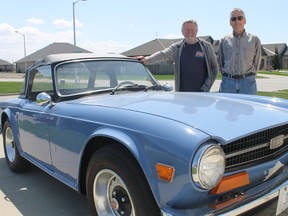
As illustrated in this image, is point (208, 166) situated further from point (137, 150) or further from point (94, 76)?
point (94, 76)

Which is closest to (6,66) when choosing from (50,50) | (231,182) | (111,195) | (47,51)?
(47,51)

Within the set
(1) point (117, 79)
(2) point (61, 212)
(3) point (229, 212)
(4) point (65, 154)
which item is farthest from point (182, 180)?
(1) point (117, 79)

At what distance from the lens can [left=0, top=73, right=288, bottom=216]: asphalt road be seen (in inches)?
138

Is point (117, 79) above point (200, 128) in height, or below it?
above

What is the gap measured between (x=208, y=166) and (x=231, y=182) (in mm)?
238

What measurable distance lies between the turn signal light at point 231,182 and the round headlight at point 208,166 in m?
0.06

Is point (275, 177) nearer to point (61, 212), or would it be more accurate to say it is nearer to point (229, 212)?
point (229, 212)

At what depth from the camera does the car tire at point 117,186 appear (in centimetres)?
232

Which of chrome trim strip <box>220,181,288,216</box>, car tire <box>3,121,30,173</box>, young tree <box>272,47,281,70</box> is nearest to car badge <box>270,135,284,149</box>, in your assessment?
chrome trim strip <box>220,181,288,216</box>

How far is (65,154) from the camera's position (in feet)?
10.5

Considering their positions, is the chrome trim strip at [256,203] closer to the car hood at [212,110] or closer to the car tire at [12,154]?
the car hood at [212,110]

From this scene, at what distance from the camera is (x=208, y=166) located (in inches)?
84.7

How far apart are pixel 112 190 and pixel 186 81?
2.67m

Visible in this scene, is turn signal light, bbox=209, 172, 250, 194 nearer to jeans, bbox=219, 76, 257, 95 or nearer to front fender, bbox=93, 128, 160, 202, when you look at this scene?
front fender, bbox=93, 128, 160, 202
